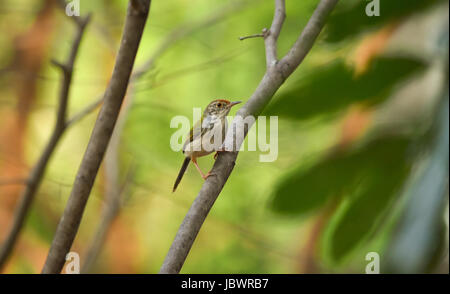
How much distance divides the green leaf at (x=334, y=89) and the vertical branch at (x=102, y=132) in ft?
0.60

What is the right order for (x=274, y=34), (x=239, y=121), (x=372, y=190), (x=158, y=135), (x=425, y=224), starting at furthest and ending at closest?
(x=158, y=135)
(x=274, y=34)
(x=239, y=121)
(x=372, y=190)
(x=425, y=224)

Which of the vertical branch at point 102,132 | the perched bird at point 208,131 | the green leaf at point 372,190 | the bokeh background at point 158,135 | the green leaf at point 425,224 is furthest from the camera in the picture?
the bokeh background at point 158,135

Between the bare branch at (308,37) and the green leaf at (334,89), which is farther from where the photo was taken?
the bare branch at (308,37)

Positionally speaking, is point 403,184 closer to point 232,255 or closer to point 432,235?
point 432,235

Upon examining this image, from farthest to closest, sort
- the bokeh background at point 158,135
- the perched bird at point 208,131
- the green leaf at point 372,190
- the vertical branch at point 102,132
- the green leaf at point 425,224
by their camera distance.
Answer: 1. the bokeh background at point 158,135
2. the perched bird at point 208,131
3. the vertical branch at point 102,132
4. the green leaf at point 372,190
5. the green leaf at point 425,224

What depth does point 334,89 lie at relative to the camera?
48cm

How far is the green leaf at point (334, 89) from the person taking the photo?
0.45m

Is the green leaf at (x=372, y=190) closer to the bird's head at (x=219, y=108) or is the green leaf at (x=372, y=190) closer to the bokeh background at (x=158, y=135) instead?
the bird's head at (x=219, y=108)

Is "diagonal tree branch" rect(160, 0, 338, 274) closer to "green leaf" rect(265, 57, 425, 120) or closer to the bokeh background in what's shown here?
"green leaf" rect(265, 57, 425, 120)

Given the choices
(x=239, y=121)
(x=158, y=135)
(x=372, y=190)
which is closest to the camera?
(x=372, y=190)

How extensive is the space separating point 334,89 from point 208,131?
260 mm

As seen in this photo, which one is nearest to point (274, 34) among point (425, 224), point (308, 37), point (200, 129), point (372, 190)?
point (308, 37)

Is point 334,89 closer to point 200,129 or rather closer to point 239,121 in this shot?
point 239,121

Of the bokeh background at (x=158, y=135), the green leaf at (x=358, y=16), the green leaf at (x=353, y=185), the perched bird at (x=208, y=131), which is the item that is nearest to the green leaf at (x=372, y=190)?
→ the green leaf at (x=353, y=185)
